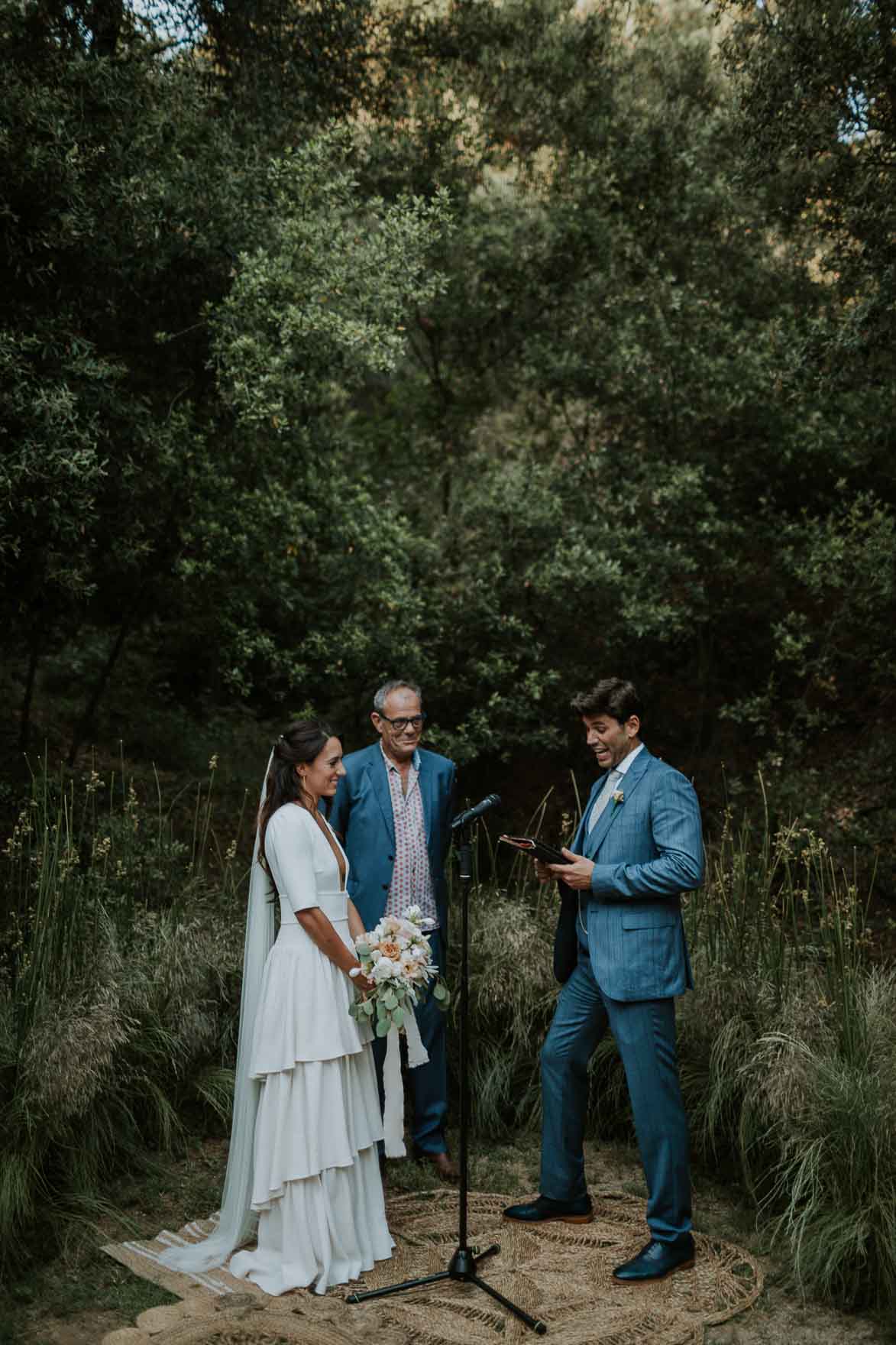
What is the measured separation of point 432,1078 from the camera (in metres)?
5.44

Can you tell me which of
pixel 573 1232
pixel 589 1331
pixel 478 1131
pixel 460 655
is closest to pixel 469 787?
pixel 460 655

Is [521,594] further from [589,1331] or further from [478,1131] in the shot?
[589,1331]

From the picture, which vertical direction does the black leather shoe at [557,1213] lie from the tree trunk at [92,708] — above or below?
below

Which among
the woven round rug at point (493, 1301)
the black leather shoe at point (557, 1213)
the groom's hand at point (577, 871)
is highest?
the groom's hand at point (577, 871)

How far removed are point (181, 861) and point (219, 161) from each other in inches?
184

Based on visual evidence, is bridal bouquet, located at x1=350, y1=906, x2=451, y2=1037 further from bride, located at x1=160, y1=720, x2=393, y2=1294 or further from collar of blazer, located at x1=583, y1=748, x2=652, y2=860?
collar of blazer, located at x1=583, y1=748, x2=652, y2=860

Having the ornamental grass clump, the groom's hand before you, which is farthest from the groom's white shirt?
the ornamental grass clump

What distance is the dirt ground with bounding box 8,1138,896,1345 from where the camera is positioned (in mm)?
3996

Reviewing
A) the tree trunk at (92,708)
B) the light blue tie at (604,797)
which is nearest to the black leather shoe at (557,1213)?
the light blue tie at (604,797)

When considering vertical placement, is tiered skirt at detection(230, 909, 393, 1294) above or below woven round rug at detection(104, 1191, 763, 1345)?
above

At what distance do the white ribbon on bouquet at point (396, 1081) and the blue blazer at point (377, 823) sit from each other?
0.55m

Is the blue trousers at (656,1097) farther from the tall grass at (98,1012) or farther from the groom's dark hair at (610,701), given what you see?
the tall grass at (98,1012)

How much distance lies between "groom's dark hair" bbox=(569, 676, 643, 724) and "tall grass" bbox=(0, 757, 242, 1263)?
2387 mm

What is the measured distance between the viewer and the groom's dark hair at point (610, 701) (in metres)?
4.40
